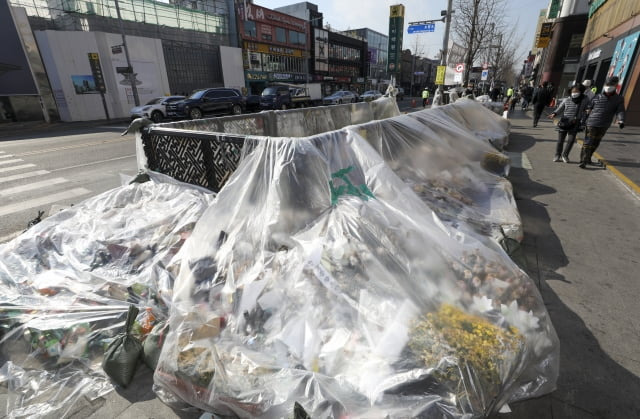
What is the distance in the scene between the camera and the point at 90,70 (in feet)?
60.0

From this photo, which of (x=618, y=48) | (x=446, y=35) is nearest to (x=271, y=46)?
(x=446, y=35)

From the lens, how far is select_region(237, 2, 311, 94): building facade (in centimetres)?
2828

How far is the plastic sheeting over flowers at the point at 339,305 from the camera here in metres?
1.48

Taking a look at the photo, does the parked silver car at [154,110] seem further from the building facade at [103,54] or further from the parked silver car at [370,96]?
the parked silver car at [370,96]

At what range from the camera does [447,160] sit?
4.06 m

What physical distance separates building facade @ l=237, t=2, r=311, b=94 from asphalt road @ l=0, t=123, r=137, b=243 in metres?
21.3

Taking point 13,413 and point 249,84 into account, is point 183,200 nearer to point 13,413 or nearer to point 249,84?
point 13,413

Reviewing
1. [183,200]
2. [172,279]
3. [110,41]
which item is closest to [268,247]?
[172,279]

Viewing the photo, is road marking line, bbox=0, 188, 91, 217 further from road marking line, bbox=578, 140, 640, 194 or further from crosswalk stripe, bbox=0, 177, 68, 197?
road marking line, bbox=578, 140, 640, 194

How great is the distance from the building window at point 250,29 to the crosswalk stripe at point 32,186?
1051 inches

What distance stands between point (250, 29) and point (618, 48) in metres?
26.2

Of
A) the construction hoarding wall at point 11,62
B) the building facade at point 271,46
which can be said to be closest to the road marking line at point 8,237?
the construction hoarding wall at point 11,62

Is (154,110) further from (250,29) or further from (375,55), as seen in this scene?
(375,55)

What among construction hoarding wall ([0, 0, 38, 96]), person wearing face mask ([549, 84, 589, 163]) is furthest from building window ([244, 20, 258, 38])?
person wearing face mask ([549, 84, 589, 163])
